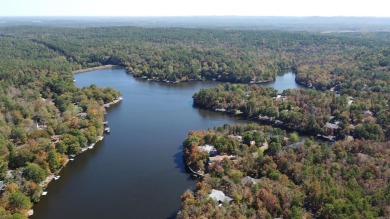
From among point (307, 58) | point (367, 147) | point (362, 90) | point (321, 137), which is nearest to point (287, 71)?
point (307, 58)

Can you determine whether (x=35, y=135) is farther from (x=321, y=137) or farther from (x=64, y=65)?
(x=64, y=65)

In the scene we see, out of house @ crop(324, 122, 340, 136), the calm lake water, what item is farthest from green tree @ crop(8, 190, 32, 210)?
house @ crop(324, 122, 340, 136)

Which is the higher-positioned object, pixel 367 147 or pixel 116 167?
pixel 367 147

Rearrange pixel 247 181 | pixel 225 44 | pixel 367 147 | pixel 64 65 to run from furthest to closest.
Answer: pixel 225 44
pixel 64 65
pixel 367 147
pixel 247 181

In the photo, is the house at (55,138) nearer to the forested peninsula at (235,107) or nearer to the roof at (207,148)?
the forested peninsula at (235,107)

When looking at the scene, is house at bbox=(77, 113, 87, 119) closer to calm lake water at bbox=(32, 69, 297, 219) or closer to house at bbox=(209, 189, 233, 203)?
calm lake water at bbox=(32, 69, 297, 219)

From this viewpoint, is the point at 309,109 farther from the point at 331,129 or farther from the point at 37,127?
the point at 37,127
